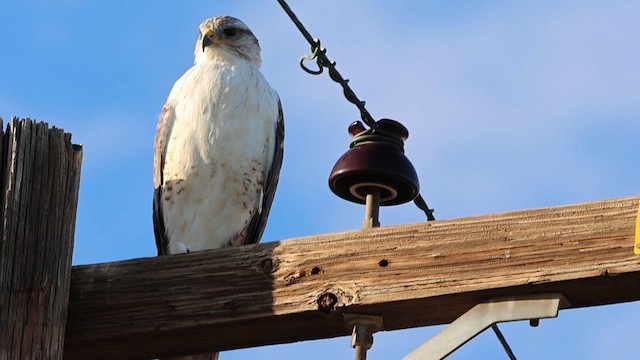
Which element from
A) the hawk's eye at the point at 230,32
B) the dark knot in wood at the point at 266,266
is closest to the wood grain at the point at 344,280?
the dark knot in wood at the point at 266,266

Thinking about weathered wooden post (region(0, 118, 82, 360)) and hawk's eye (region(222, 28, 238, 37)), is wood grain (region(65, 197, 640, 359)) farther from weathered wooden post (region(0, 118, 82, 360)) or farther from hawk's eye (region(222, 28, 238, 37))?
hawk's eye (region(222, 28, 238, 37))

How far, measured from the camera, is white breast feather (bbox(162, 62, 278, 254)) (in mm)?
6492

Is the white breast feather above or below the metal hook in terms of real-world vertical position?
above

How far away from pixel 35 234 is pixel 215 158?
304 centimetres

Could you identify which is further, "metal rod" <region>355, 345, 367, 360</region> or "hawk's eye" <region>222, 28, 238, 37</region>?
"hawk's eye" <region>222, 28, 238, 37</region>

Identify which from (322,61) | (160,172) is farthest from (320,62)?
(160,172)

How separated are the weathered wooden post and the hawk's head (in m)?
3.88

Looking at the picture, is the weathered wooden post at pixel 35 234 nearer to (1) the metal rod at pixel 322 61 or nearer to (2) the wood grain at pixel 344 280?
(2) the wood grain at pixel 344 280

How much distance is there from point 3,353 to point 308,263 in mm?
829

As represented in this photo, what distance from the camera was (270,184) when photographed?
6.95 metres

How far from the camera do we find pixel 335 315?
3.38 m

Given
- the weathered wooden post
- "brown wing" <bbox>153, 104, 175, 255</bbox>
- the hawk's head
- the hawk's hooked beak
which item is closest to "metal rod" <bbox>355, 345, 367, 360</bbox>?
the weathered wooden post

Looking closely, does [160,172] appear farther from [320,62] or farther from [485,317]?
[485,317]

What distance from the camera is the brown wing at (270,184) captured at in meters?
6.88
